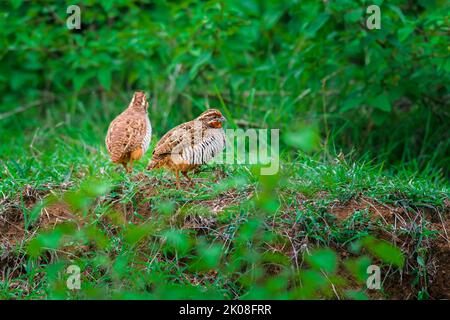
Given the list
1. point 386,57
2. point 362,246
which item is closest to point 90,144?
point 386,57

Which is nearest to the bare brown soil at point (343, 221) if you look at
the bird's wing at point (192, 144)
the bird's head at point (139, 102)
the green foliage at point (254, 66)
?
the bird's wing at point (192, 144)

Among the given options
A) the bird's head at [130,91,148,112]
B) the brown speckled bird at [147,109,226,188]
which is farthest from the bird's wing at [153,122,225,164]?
the bird's head at [130,91,148,112]

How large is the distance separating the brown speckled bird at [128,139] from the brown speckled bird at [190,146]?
0.31 metres

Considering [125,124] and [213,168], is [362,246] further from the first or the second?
[125,124]

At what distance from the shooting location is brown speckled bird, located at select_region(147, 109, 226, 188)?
6094 millimetres

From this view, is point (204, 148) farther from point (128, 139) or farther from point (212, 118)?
point (128, 139)

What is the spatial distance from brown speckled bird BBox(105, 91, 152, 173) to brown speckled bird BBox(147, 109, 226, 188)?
31 cm

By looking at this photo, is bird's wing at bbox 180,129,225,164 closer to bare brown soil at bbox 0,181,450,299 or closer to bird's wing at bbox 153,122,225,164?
bird's wing at bbox 153,122,225,164

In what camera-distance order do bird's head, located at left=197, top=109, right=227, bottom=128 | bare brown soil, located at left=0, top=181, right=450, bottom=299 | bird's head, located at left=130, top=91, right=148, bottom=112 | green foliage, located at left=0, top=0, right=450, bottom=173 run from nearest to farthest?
bare brown soil, located at left=0, top=181, right=450, bottom=299
bird's head, located at left=197, top=109, right=227, bottom=128
bird's head, located at left=130, top=91, right=148, bottom=112
green foliage, located at left=0, top=0, right=450, bottom=173

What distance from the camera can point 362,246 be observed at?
18.3ft

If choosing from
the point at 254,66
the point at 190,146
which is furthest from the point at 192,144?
the point at 254,66

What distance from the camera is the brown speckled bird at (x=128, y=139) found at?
6496 millimetres

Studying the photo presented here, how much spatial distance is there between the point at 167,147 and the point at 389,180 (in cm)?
183
